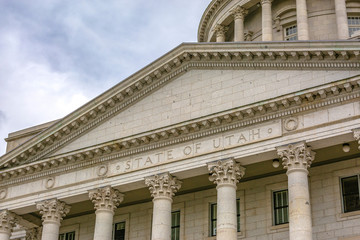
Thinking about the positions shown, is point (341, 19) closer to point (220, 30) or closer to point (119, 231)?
point (220, 30)

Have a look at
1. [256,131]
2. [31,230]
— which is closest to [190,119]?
[256,131]

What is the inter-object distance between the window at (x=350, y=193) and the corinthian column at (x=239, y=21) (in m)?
20.3

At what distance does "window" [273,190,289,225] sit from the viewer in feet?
96.3

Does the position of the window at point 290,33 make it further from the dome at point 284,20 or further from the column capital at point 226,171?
the column capital at point 226,171

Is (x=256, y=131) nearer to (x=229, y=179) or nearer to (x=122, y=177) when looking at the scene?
(x=229, y=179)

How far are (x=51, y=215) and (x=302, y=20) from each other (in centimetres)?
2137

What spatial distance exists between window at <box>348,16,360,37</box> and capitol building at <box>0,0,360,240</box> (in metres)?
15.4

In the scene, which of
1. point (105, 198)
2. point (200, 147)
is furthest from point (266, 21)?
point (105, 198)

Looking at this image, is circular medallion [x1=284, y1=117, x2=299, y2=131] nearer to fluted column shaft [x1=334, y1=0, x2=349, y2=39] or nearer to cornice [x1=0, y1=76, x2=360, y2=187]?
cornice [x1=0, y1=76, x2=360, y2=187]

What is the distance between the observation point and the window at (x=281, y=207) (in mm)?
29344

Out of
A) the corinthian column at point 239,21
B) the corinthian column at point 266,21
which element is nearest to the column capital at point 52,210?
the corinthian column at point 266,21

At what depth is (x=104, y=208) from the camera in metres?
30.7

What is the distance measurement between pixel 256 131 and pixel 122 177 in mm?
6620

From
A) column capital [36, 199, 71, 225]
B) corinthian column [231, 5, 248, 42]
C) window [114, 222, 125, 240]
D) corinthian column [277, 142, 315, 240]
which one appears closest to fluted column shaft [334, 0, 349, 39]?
corinthian column [231, 5, 248, 42]
